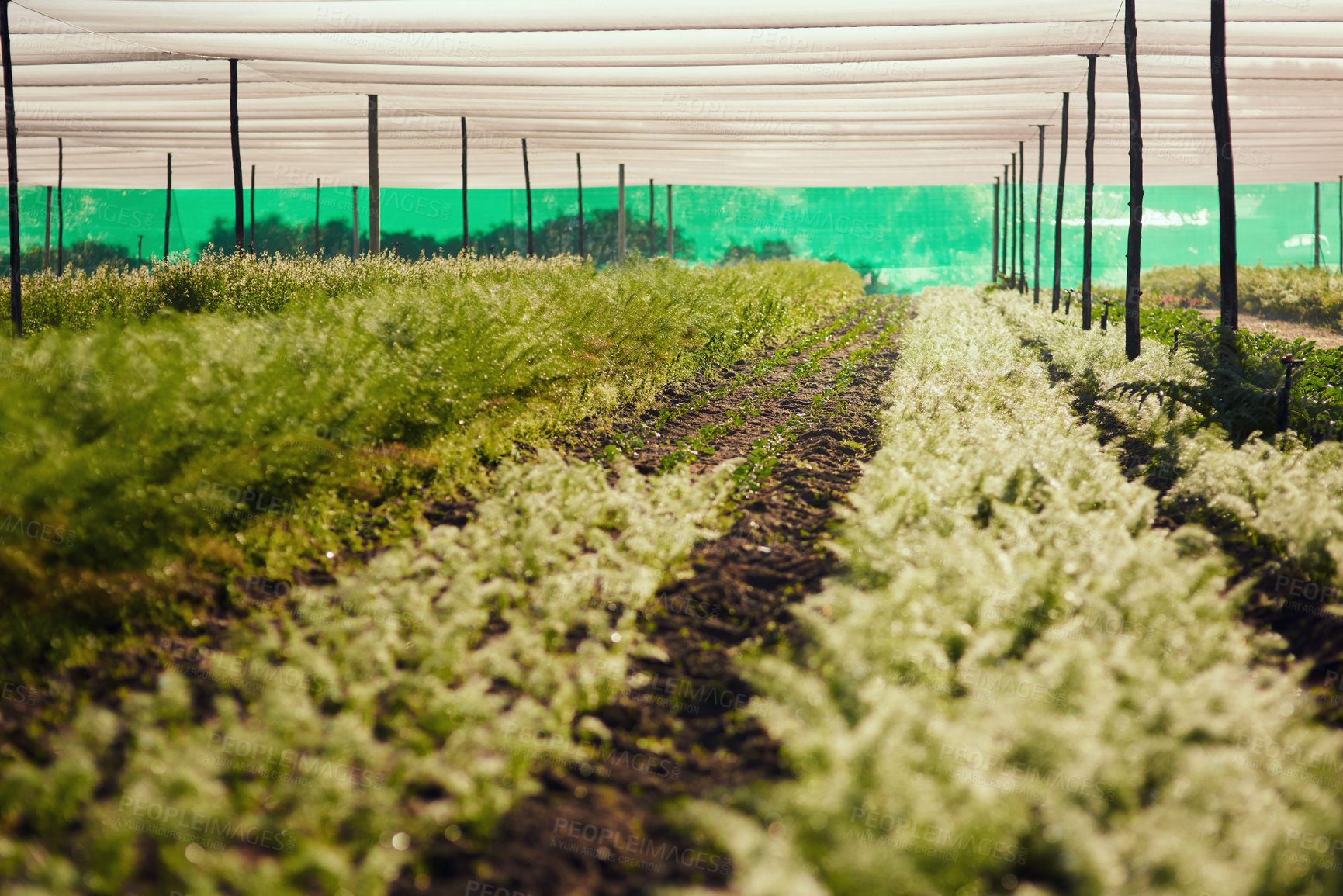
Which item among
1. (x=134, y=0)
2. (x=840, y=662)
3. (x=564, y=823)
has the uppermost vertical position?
(x=134, y=0)

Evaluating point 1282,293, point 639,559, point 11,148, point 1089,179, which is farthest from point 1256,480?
point 1282,293

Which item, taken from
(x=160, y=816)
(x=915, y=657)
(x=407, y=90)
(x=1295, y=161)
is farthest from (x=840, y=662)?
(x=1295, y=161)

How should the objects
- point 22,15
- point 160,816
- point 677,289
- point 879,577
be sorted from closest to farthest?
point 160,816
point 879,577
point 22,15
point 677,289

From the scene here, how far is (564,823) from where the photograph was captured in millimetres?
2875

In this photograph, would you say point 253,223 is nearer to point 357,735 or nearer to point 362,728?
point 362,728

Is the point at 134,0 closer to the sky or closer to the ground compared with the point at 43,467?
closer to the sky

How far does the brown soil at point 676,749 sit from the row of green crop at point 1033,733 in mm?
245

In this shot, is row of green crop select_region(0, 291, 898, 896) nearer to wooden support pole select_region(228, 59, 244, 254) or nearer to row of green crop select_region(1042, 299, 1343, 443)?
row of green crop select_region(1042, 299, 1343, 443)

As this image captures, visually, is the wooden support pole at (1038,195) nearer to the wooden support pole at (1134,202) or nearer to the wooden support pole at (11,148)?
the wooden support pole at (1134,202)

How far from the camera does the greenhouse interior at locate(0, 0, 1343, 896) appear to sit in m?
2.53

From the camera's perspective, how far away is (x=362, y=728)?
2.87m

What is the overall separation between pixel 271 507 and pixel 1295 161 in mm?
29460

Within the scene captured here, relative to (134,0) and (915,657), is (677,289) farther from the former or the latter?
(915,657)

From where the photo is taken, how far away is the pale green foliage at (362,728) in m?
2.43
